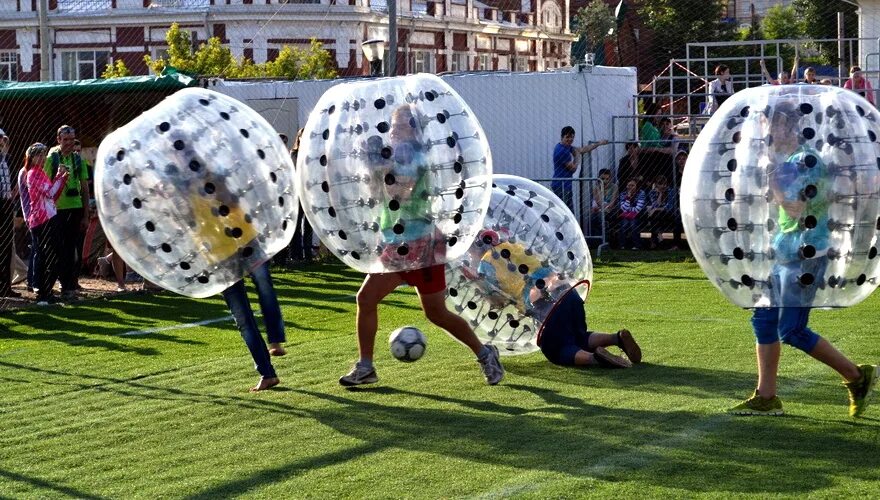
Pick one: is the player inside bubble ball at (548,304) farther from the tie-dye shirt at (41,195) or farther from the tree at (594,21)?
the tree at (594,21)

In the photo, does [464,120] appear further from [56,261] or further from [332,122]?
[56,261]

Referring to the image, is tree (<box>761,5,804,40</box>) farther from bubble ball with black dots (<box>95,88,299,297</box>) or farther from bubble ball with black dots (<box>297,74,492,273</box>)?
bubble ball with black dots (<box>95,88,299,297</box>)

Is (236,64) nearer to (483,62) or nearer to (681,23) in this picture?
(483,62)

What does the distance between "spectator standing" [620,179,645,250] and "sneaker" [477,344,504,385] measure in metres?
11.1

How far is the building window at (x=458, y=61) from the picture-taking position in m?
39.1

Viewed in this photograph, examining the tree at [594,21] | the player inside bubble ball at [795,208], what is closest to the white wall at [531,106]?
the player inside bubble ball at [795,208]

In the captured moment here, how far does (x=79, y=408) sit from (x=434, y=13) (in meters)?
31.1

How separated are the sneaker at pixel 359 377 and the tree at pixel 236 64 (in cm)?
2084

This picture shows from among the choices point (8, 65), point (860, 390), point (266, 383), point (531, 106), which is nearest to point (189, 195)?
point (266, 383)

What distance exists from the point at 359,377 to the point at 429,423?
1.28 m

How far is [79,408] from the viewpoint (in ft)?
28.4

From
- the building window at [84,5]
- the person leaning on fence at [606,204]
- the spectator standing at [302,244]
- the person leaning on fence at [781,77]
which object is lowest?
the spectator standing at [302,244]

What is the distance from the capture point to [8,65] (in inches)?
1580

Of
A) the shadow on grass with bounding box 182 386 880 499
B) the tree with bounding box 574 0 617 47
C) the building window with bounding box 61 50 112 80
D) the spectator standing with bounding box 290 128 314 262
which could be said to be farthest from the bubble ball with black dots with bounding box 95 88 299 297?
the building window with bounding box 61 50 112 80
